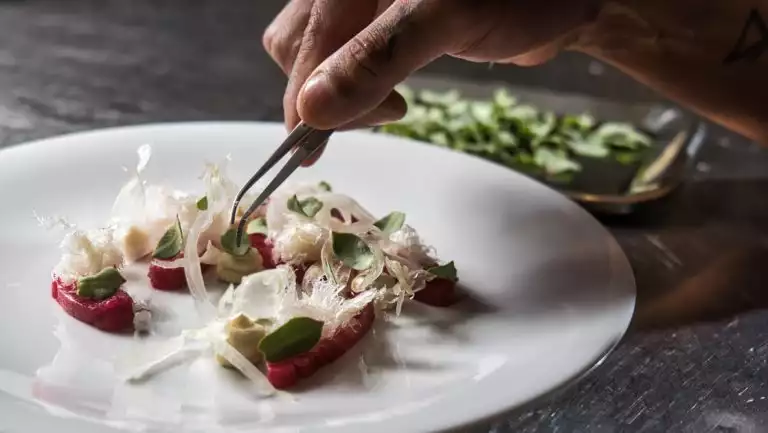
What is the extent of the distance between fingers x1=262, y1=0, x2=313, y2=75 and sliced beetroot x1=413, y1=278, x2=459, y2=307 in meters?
0.34

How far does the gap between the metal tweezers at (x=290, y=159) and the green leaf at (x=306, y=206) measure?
0.02 m

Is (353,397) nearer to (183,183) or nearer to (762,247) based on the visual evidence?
(183,183)

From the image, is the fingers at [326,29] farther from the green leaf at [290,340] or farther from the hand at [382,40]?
the green leaf at [290,340]

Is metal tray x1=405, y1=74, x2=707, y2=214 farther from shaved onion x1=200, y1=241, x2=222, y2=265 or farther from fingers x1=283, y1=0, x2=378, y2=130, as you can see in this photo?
shaved onion x1=200, y1=241, x2=222, y2=265

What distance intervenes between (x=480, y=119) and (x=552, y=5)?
1.26 feet

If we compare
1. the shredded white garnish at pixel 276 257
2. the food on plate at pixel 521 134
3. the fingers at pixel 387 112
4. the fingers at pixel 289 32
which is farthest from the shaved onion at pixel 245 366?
the food on plate at pixel 521 134

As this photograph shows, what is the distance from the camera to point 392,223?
0.77m

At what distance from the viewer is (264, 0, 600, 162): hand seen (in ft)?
2.22

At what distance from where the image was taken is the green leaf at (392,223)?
77 centimetres

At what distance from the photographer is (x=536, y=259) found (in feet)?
2.64

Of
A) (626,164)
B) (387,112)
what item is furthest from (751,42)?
(387,112)

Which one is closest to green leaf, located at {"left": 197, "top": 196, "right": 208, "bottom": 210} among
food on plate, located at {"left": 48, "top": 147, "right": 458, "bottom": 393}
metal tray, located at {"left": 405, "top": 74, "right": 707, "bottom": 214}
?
food on plate, located at {"left": 48, "top": 147, "right": 458, "bottom": 393}

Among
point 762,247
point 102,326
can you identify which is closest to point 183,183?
point 102,326

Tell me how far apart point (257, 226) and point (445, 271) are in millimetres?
167
